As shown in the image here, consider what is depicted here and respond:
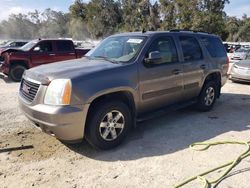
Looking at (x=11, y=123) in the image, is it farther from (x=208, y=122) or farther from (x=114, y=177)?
→ (x=208, y=122)

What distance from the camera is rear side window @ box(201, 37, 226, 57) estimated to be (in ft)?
21.7

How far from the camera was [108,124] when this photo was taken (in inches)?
174

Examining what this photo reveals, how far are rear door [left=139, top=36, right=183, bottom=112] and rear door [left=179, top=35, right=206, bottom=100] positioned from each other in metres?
0.23

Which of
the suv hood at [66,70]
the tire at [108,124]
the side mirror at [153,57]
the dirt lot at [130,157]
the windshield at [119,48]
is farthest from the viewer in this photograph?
the windshield at [119,48]

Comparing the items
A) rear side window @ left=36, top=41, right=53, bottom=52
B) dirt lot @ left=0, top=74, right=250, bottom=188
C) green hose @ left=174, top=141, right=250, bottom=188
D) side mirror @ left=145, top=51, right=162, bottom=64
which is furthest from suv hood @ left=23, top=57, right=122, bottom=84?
rear side window @ left=36, top=41, right=53, bottom=52

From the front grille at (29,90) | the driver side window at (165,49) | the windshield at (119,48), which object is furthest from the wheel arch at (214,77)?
the front grille at (29,90)

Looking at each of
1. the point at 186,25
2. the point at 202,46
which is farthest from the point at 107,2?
the point at 202,46

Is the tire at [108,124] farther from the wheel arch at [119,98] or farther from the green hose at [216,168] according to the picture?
the green hose at [216,168]

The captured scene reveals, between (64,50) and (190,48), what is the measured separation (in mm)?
7451

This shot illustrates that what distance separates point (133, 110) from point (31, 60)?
26.0 ft

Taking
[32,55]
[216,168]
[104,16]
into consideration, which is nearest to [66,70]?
[216,168]

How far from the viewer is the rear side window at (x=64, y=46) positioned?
480 inches

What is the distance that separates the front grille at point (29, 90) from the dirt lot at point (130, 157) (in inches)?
32.7

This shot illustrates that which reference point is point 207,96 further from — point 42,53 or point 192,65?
point 42,53
